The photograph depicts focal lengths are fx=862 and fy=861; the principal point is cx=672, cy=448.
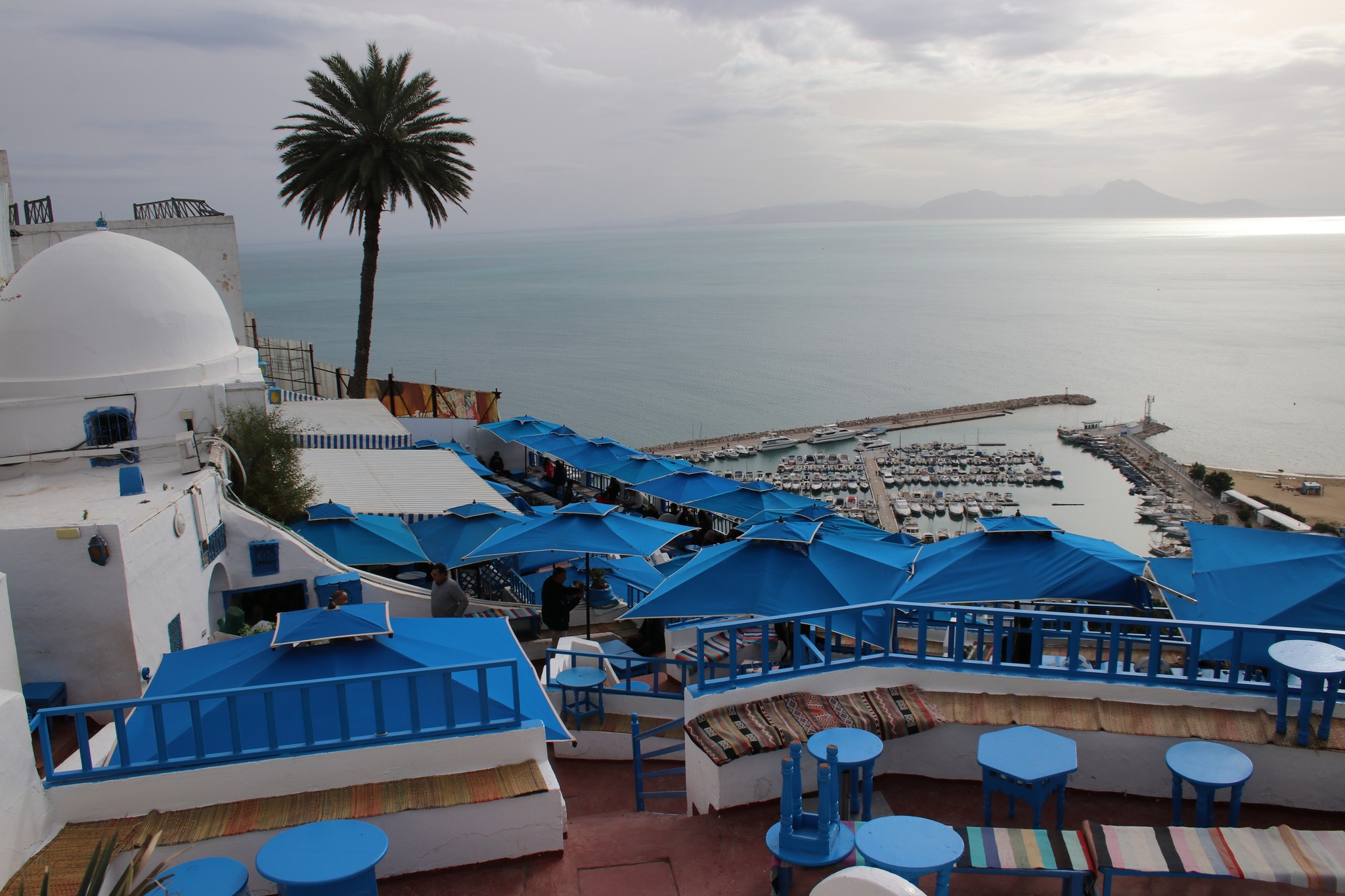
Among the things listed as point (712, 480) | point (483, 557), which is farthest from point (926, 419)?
point (483, 557)

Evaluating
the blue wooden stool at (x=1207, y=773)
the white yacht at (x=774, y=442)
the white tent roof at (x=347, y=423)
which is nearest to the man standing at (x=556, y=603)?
the blue wooden stool at (x=1207, y=773)

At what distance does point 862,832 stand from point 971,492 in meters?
68.9

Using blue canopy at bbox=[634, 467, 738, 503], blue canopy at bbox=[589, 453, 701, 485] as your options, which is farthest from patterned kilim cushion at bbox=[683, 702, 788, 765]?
blue canopy at bbox=[589, 453, 701, 485]

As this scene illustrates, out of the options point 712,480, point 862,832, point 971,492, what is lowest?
point 971,492

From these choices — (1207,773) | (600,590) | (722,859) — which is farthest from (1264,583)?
(600,590)

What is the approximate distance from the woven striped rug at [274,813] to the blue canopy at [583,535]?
508 cm

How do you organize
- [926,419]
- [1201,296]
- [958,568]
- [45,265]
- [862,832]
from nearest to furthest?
1. [862,832]
2. [958,568]
3. [45,265]
4. [926,419]
5. [1201,296]

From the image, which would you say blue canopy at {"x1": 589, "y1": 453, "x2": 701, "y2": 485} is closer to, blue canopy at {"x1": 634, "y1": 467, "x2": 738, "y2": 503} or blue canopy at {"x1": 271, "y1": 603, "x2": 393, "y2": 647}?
blue canopy at {"x1": 634, "y1": 467, "x2": 738, "y2": 503}

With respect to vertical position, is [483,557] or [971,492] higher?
[483,557]

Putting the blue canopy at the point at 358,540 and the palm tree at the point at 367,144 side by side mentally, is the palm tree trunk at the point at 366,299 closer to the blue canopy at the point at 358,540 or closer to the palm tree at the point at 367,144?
the palm tree at the point at 367,144

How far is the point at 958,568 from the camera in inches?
345

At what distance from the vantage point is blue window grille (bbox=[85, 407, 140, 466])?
12.7 metres

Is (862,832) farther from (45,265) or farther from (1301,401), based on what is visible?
(1301,401)

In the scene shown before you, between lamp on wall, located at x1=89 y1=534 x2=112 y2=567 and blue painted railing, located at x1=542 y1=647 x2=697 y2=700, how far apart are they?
4.30m
